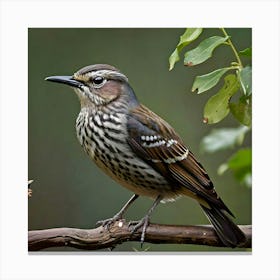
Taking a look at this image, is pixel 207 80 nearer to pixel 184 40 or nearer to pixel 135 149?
pixel 184 40

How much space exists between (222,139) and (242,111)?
15cm

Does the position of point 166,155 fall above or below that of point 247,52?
below

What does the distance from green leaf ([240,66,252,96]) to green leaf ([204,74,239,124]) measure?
32 millimetres

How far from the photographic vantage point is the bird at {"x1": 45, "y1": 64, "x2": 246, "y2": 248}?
2.57 metres

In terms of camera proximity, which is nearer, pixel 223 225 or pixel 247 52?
pixel 247 52

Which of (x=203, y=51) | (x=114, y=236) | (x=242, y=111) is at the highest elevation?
(x=203, y=51)

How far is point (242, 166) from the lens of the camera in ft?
8.95

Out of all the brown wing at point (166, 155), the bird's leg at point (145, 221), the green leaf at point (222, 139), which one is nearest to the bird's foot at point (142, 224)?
the bird's leg at point (145, 221)

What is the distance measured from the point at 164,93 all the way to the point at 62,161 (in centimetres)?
53

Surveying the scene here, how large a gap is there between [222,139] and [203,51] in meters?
0.39

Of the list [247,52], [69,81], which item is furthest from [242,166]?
[69,81]
